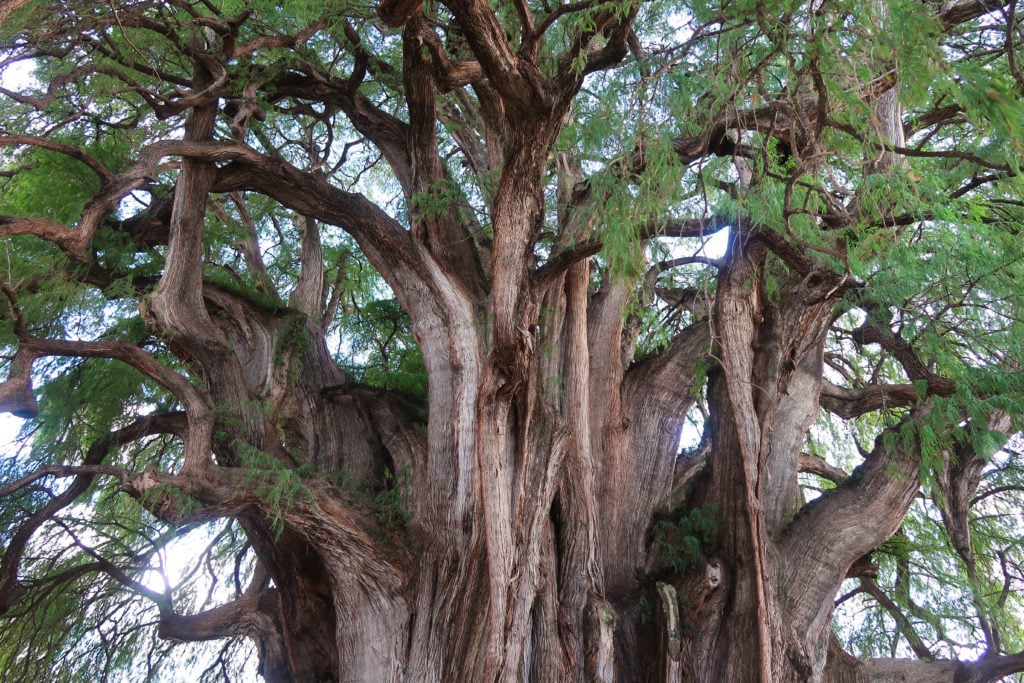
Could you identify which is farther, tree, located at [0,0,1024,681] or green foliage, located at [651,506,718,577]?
green foliage, located at [651,506,718,577]

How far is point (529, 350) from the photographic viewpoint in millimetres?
4398

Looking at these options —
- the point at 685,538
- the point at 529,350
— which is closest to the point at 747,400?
the point at 685,538

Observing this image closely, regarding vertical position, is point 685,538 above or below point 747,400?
below

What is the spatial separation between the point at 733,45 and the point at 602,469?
113 inches

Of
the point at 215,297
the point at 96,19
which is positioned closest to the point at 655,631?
the point at 215,297

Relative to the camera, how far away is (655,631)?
5.00m

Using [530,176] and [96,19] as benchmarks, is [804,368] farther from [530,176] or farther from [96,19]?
[96,19]

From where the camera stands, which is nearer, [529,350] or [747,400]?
[529,350]

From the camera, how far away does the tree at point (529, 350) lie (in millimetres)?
4277

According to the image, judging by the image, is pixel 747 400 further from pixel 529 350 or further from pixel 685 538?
pixel 529 350

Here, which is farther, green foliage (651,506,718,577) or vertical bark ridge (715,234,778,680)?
green foliage (651,506,718,577)

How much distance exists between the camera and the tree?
428 centimetres

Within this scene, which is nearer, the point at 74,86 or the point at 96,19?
the point at 96,19

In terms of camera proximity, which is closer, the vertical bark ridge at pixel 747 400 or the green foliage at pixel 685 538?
the vertical bark ridge at pixel 747 400
